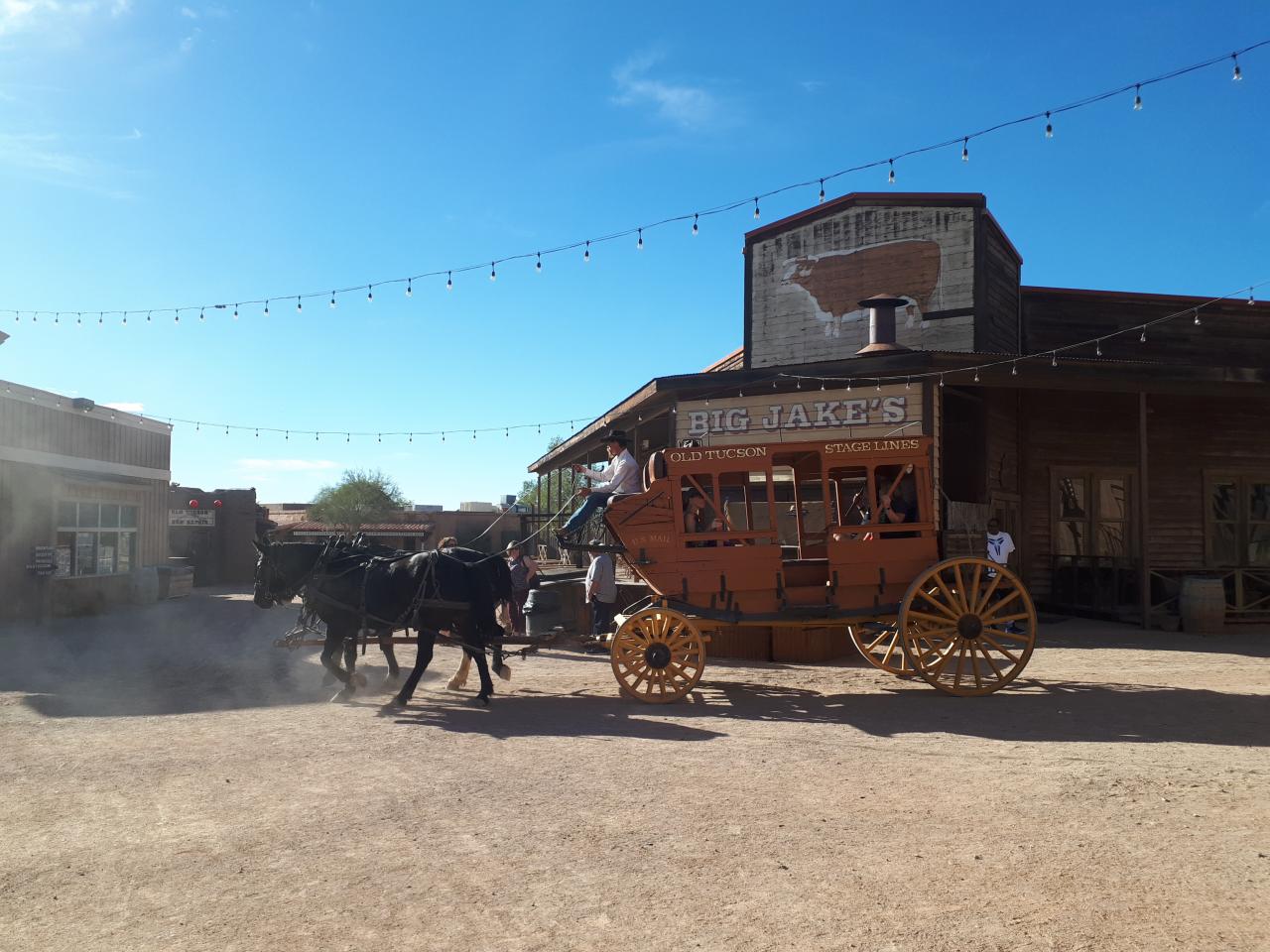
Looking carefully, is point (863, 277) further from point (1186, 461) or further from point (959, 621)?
point (959, 621)

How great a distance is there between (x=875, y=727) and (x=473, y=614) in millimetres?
3800

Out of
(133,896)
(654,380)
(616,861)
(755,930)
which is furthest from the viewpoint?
(654,380)

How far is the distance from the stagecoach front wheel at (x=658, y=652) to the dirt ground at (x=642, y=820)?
0.29 meters

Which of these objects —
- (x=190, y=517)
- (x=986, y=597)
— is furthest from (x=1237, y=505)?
(x=190, y=517)

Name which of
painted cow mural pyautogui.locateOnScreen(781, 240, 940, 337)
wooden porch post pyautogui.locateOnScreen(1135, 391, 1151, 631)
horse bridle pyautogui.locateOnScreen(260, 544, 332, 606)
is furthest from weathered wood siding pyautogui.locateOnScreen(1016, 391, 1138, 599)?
horse bridle pyautogui.locateOnScreen(260, 544, 332, 606)

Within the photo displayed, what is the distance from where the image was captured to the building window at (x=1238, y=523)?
17.0 metres

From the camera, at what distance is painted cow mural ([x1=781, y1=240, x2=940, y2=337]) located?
57.8 ft

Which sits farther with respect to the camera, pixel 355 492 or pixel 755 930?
pixel 355 492

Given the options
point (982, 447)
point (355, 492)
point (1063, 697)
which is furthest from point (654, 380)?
point (355, 492)

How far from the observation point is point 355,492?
54.8m

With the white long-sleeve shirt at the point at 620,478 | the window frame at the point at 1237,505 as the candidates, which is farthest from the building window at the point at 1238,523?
the white long-sleeve shirt at the point at 620,478

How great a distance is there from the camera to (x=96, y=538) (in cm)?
1927

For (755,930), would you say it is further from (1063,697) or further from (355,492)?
(355,492)

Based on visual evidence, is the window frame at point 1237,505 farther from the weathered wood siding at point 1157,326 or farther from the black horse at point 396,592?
the black horse at point 396,592
